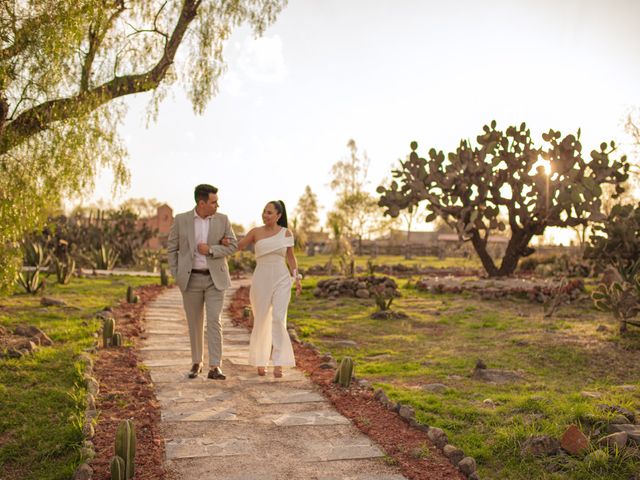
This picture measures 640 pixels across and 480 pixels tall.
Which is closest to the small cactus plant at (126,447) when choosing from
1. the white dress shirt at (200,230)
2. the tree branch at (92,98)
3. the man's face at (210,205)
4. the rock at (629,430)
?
the white dress shirt at (200,230)

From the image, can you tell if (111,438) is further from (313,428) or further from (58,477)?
(313,428)

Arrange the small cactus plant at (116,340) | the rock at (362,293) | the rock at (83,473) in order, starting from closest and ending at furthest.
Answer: the rock at (83,473), the small cactus plant at (116,340), the rock at (362,293)

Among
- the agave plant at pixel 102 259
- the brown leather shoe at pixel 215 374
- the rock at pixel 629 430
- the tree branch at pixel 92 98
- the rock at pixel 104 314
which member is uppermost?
the tree branch at pixel 92 98

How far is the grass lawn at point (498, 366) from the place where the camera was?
470 cm

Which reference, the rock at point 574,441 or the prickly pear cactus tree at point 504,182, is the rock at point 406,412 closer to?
the rock at point 574,441

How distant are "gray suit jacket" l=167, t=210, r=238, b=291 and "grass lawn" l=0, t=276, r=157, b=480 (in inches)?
58.5

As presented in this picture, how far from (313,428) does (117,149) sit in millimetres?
5874

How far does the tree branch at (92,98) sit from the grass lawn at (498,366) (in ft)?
15.7

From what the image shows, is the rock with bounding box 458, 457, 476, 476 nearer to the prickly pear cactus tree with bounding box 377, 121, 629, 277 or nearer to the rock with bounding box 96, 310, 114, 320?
the rock with bounding box 96, 310, 114, 320

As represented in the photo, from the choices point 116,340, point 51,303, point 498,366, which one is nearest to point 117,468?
point 116,340

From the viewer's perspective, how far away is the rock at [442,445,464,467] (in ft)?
14.4

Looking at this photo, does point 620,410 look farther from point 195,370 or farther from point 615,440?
point 195,370

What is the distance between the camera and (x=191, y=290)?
20.4ft

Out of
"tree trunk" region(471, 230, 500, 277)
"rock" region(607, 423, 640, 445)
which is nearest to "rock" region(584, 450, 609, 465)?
"rock" region(607, 423, 640, 445)
